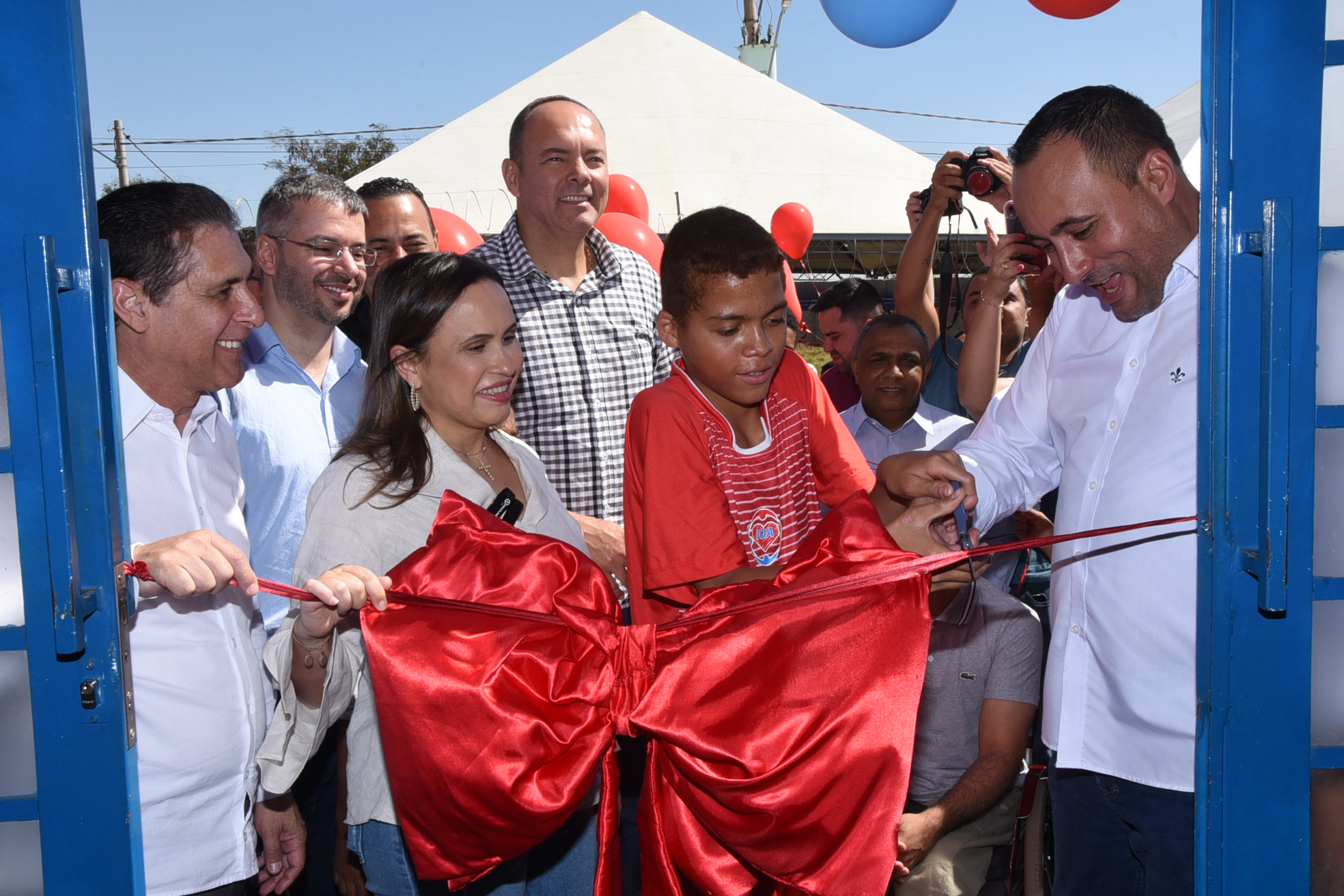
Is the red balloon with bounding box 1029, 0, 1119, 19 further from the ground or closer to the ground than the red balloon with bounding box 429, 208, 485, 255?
further from the ground

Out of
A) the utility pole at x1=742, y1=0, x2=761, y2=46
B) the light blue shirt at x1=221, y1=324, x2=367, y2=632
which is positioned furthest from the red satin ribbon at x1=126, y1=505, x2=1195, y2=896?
the utility pole at x1=742, y1=0, x2=761, y2=46

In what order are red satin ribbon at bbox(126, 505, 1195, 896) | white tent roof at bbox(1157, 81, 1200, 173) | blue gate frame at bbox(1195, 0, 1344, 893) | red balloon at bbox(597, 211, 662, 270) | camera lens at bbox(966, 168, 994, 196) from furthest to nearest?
white tent roof at bbox(1157, 81, 1200, 173)
red balloon at bbox(597, 211, 662, 270)
camera lens at bbox(966, 168, 994, 196)
red satin ribbon at bbox(126, 505, 1195, 896)
blue gate frame at bbox(1195, 0, 1344, 893)

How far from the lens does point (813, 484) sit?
2.51 meters

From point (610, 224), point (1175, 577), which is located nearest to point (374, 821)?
point (1175, 577)

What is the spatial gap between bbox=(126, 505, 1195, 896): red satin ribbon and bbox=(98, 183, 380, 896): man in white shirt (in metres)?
0.25

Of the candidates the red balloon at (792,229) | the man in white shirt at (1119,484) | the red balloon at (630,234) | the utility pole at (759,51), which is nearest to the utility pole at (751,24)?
the utility pole at (759,51)

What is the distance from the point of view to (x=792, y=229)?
40.7 feet

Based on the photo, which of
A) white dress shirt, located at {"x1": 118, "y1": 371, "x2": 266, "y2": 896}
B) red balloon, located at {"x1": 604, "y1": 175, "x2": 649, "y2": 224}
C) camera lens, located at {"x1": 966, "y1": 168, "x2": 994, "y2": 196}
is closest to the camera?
white dress shirt, located at {"x1": 118, "y1": 371, "x2": 266, "y2": 896}

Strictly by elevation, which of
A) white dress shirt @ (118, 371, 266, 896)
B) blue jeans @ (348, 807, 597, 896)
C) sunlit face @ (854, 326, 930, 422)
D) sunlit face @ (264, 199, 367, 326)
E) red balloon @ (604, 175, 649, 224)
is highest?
red balloon @ (604, 175, 649, 224)

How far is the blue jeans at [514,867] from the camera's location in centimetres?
201

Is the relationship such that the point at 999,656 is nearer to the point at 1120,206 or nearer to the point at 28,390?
the point at 1120,206

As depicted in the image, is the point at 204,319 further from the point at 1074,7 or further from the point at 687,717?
the point at 1074,7

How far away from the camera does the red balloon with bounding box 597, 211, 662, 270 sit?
6.87 meters

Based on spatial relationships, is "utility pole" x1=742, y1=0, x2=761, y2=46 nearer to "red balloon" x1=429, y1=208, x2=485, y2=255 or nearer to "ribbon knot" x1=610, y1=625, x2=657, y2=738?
"red balloon" x1=429, y1=208, x2=485, y2=255
